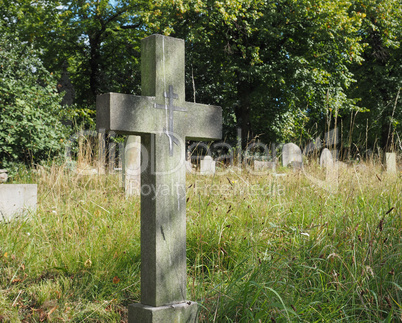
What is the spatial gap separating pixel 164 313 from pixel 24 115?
6585mm

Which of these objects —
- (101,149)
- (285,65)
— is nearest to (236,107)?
(285,65)

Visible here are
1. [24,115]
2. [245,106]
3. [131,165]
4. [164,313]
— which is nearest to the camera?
[164,313]

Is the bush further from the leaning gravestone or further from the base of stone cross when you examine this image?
the base of stone cross

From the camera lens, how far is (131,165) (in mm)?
6281

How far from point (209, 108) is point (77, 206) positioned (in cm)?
244

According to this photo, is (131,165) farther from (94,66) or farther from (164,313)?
(94,66)

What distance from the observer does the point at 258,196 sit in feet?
15.4

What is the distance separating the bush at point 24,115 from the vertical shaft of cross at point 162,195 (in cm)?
557

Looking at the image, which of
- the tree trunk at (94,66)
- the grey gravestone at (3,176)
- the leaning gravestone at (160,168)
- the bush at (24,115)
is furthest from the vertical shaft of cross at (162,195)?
the tree trunk at (94,66)

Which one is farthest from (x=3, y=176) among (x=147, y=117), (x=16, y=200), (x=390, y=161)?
(x=390, y=161)

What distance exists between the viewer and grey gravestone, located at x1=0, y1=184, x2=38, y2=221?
463 cm

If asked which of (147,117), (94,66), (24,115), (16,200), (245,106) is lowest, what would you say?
(16,200)

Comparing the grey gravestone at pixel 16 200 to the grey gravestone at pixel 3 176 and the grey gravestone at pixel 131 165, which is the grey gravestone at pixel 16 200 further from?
the grey gravestone at pixel 3 176

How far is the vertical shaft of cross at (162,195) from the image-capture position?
2545mm
